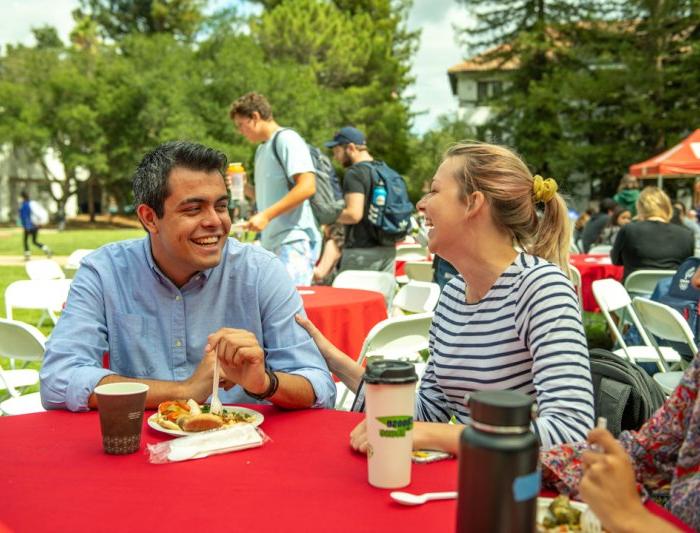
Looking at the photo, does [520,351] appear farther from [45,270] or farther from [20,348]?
[45,270]

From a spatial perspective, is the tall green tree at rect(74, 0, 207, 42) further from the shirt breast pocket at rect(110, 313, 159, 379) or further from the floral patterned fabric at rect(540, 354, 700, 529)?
the floral patterned fabric at rect(540, 354, 700, 529)

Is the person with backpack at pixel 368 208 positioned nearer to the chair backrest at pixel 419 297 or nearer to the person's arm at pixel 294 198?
the person's arm at pixel 294 198

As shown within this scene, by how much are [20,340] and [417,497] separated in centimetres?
280

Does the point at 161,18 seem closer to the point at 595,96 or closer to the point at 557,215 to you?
the point at 595,96

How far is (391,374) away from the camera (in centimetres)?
125

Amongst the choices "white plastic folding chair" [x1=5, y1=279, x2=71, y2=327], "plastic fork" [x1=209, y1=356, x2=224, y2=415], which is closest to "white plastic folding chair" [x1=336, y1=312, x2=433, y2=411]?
"plastic fork" [x1=209, y1=356, x2=224, y2=415]

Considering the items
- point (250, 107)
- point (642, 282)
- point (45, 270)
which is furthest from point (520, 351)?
point (45, 270)

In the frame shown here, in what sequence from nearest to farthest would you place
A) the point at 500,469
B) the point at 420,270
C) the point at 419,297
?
the point at 500,469, the point at 419,297, the point at 420,270

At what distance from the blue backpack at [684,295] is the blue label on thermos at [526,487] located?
4.28 m

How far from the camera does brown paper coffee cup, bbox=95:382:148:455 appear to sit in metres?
1.54

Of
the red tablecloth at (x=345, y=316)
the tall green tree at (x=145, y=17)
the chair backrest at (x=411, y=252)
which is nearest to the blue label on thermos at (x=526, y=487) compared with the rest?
the red tablecloth at (x=345, y=316)

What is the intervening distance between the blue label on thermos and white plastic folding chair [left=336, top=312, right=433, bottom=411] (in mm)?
2296

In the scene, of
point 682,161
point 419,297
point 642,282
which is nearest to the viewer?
point 419,297

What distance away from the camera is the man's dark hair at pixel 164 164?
7.34ft
